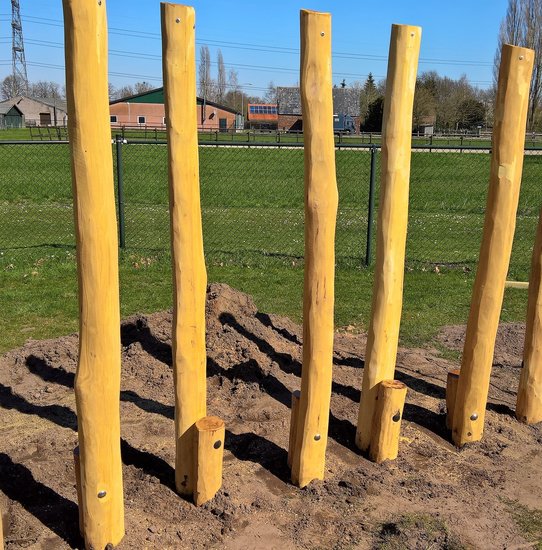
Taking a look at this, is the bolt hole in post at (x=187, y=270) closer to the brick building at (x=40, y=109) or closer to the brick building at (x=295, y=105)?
the brick building at (x=295, y=105)

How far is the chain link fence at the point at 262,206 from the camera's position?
31.2ft

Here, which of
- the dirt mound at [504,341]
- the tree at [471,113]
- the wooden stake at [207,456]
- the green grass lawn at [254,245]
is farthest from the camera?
the tree at [471,113]

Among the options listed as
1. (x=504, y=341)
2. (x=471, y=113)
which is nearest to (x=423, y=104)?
(x=471, y=113)

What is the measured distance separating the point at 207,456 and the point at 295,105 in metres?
66.2

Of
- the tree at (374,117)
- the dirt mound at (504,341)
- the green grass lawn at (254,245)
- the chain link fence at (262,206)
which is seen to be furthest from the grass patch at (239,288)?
the tree at (374,117)

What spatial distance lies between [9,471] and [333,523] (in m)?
1.80

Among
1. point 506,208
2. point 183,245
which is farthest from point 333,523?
point 506,208

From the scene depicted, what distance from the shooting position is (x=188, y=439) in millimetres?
3232

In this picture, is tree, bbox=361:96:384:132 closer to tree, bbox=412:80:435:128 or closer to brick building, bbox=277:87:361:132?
brick building, bbox=277:87:361:132

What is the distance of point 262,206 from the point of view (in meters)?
15.0

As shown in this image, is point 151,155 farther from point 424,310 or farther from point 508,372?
point 508,372

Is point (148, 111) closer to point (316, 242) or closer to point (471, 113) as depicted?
point (471, 113)

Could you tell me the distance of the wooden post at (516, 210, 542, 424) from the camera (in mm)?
4148

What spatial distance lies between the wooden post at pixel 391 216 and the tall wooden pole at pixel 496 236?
0.56 m
